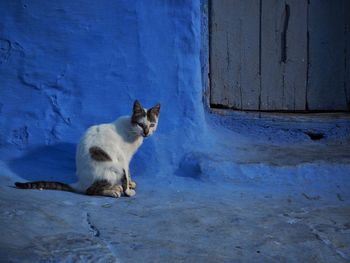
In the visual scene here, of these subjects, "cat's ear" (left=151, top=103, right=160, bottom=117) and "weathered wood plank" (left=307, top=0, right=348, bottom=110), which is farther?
"weathered wood plank" (left=307, top=0, right=348, bottom=110)

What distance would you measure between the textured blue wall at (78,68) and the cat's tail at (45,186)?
34cm

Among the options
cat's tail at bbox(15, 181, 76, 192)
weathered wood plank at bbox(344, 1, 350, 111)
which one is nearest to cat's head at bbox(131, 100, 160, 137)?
cat's tail at bbox(15, 181, 76, 192)

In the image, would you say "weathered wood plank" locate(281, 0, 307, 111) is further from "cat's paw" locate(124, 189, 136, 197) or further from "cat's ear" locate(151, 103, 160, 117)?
"cat's paw" locate(124, 189, 136, 197)

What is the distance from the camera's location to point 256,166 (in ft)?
12.4

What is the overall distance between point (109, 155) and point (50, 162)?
2.13ft

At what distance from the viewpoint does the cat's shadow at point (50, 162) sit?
12.3ft

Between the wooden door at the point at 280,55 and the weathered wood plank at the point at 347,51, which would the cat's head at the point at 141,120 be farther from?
the weathered wood plank at the point at 347,51

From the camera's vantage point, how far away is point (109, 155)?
340 centimetres

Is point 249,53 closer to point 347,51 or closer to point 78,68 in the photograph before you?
point 347,51

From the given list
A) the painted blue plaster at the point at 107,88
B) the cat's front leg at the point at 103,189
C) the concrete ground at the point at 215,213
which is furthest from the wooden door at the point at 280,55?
the cat's front leg at the point at 103,189

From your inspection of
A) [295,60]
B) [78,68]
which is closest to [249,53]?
[295,60]

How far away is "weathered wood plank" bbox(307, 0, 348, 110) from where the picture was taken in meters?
4.47

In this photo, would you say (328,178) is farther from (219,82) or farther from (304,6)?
(304,6)

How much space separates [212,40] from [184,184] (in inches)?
52.3
